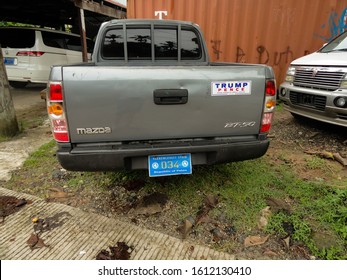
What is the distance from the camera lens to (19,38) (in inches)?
256

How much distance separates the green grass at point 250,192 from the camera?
6.79ft

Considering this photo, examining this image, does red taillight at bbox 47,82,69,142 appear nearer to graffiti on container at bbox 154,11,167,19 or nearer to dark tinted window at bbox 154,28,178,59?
Result: dark tinted window at bbox 154,28,178,59

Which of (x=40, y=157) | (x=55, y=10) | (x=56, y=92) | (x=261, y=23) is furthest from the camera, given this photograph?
(x=55, y=10)

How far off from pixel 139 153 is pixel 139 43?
5.39 ft

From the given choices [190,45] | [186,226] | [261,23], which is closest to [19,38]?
[190,45]

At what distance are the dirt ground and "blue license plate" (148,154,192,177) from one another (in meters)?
0.48

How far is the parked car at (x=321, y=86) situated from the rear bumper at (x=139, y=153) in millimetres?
1844

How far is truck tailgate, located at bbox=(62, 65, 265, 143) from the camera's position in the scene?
176cm

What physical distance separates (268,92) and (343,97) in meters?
1.85

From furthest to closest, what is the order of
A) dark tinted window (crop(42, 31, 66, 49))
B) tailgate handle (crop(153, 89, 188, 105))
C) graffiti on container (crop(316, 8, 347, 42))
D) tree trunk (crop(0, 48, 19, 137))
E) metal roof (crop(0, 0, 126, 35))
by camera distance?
metal roof (crop(0, 0, 126, 35))
dark tinted window (crop(42, 31, 66, 49))
graffiti on container (crop(316, 8, 347, 42))
tree trunk (crop(0, 48, 19, 137))
tailgate handle (crop(153, 89, 188, 105))

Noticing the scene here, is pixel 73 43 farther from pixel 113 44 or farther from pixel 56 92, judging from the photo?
pixel 56 92

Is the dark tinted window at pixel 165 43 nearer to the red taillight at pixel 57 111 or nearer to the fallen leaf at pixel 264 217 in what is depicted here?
the red taillight at pixel 57 111

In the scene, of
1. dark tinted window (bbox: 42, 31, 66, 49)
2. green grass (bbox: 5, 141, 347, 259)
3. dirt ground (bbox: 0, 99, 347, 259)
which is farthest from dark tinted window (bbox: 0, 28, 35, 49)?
green grass (bbox: 5, 141, 347, 259)

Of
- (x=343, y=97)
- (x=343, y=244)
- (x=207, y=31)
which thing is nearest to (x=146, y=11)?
(x=207, y=31)
